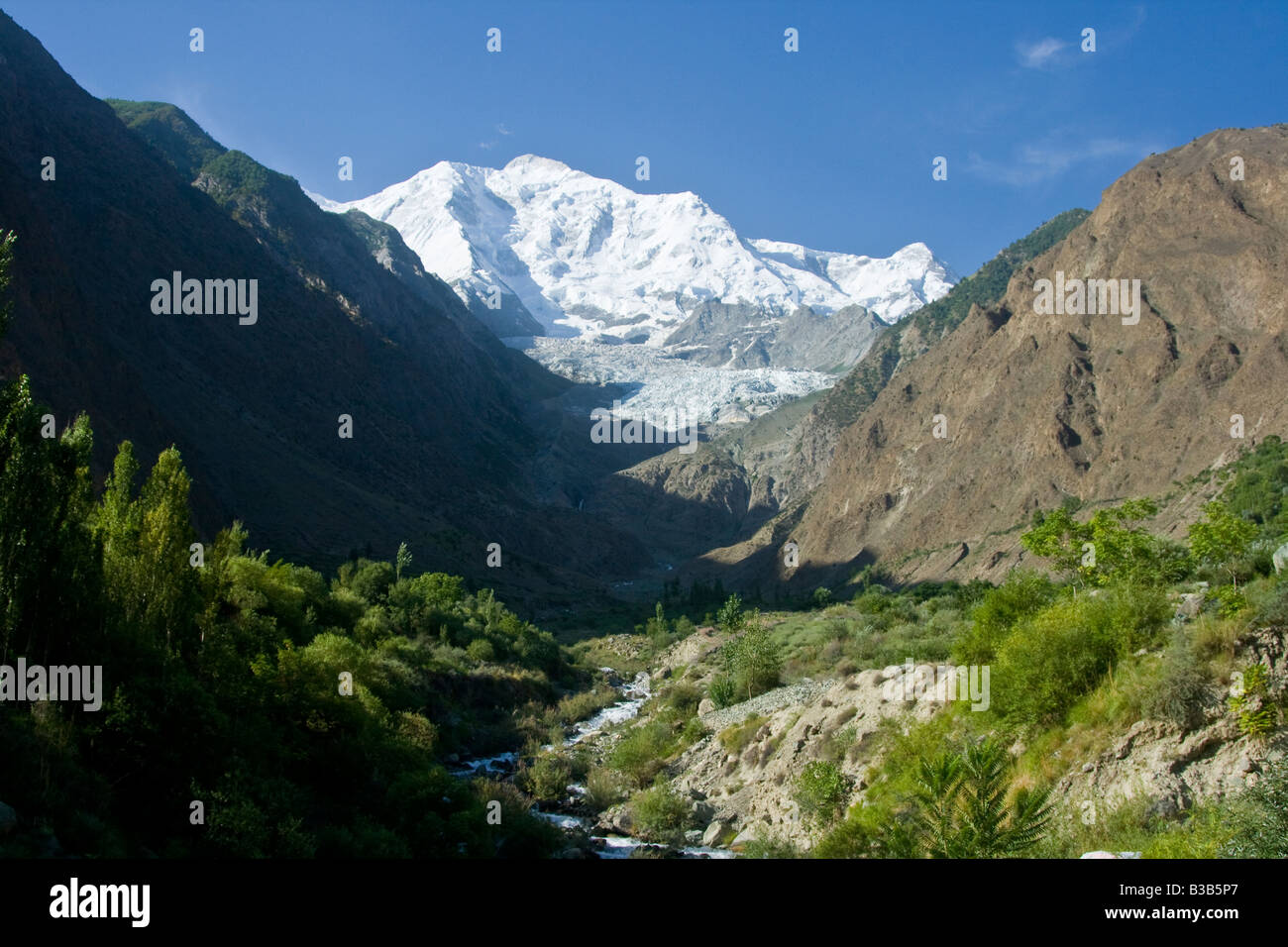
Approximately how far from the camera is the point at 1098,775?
49.8 ft

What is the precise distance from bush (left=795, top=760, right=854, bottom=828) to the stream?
2.18 meters

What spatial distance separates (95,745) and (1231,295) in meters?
105

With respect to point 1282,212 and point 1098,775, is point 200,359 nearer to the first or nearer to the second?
point 1098,775

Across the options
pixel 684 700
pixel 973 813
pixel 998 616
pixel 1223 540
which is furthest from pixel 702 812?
pixel 684 700

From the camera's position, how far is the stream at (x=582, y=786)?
71.8 ft

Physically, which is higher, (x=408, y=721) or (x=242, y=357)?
(x=242, y=357)

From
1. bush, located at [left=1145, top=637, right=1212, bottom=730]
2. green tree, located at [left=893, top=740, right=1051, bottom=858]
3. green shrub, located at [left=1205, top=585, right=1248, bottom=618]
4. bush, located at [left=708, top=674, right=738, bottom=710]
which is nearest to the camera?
green tree, located at [left=893, top=740, right=1051, bottom=858]

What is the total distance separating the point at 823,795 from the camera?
2025 centimetres

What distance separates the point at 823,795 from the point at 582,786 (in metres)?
12.7

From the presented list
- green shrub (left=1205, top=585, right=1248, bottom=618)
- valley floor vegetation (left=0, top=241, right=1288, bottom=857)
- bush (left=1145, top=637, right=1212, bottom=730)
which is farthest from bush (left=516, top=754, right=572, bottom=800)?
green shrub (left=1205, top=585, right=1248, bottom=618)

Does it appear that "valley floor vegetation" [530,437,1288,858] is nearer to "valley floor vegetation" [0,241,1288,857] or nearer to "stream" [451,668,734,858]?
"valley floor vegetation" [0,241,1288,857]

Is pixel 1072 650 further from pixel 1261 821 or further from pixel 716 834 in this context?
pixel 716 834

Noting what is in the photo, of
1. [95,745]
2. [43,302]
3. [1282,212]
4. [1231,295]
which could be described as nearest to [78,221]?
[43,302]

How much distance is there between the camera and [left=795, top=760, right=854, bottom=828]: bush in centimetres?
2025
